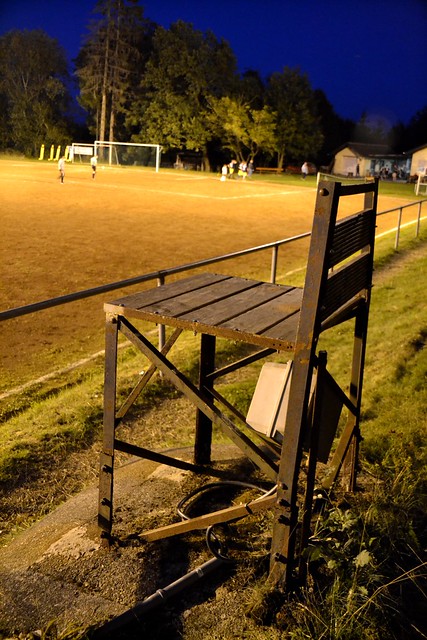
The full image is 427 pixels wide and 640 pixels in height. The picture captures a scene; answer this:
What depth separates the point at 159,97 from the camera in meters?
66.1

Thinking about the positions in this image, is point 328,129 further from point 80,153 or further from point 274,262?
point 274,262

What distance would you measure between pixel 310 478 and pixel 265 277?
913cm

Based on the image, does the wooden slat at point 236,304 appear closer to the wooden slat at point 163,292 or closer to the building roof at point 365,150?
the wooden slat at point 163,292

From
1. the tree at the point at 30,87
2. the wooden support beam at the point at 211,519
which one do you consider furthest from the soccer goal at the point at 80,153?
the wooden support beam at the point at 211,519

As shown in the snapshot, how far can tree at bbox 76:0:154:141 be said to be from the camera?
69.1 metres

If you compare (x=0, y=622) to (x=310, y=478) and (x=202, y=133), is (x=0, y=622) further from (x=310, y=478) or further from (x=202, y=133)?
(x=202, y=133)

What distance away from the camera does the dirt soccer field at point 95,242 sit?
26.7 ft

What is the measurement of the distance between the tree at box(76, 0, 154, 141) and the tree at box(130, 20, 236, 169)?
11.3ft

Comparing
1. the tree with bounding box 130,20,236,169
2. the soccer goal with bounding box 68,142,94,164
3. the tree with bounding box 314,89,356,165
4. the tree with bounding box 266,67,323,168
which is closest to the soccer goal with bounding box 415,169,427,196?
the tree with bounding box 266,67,323,168

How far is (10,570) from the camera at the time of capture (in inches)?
114

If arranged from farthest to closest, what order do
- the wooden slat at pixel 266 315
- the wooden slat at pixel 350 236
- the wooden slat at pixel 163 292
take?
1. the wooden slat at pixel 163 292
2. the wooden slat at pixel 266 315
3. the wooden slat at pixel 350 236

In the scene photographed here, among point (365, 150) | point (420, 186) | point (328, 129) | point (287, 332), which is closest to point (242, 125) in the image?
point (365, 150)

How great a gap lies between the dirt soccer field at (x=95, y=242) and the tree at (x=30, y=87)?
141 ft

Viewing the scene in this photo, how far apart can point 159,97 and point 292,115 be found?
41.8 feet
